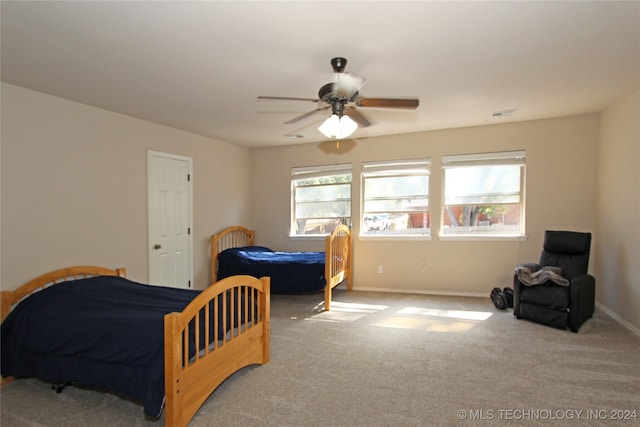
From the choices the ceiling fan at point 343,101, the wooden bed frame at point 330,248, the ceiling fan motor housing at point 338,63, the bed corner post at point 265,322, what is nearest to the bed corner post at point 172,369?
the bed corner post at point 265,322

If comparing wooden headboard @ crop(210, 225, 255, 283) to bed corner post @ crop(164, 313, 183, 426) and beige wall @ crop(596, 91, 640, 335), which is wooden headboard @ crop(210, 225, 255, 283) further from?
beige wall @ crop(596, 91, 640, 335)

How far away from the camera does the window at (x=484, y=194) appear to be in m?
4.63

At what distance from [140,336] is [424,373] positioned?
6.83 ft

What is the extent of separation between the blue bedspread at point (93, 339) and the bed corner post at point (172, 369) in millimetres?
72

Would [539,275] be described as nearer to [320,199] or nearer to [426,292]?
[426,292]

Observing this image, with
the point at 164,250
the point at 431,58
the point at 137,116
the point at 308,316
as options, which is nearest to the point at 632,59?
the point at 431,58

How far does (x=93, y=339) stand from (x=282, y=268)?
2497mm

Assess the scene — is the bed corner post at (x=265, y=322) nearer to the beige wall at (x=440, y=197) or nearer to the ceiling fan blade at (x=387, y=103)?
the ceiling fan blade at (x=387, y=103)

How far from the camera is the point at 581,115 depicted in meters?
4.23

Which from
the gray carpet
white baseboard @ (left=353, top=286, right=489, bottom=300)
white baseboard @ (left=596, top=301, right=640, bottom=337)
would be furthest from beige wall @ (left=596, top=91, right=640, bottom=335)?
white baseboard @ (left=353, top=286, right=489, bottom=300)

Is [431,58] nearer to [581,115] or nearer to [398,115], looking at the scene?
[398,115]

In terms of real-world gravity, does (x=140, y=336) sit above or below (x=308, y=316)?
above

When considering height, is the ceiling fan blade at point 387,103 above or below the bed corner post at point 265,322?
above

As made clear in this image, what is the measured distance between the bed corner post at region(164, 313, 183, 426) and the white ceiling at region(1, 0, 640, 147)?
68.8 inches
